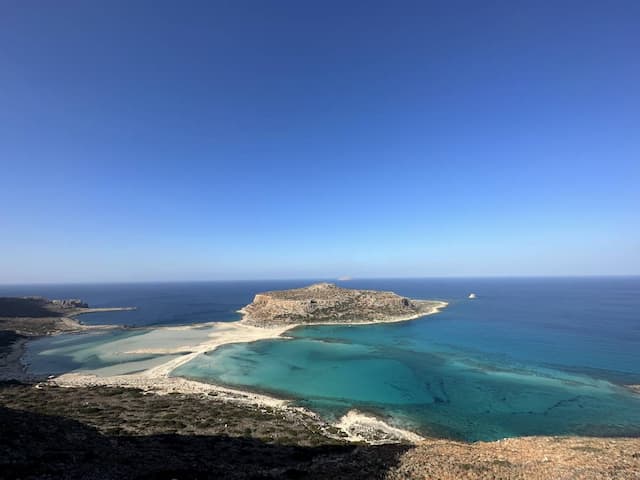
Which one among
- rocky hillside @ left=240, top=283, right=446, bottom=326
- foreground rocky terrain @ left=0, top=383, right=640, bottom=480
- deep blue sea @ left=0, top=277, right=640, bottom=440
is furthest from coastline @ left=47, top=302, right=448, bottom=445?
rocky hillside @ left=240, top=283, right=446, bottom=326

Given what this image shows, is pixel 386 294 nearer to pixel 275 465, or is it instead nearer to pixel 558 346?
pixel 558 346

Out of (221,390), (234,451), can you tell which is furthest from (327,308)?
(234,451)

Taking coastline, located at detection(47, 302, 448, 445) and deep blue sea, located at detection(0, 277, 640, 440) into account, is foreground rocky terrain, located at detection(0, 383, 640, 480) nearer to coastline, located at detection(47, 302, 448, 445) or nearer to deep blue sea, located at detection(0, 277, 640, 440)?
coastline, located at detection(47, 302, 448, 445)

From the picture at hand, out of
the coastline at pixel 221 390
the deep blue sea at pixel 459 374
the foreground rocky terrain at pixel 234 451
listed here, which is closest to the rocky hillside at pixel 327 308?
the deep blue sea at pixel 459 374

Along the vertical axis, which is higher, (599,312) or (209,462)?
(209,462)

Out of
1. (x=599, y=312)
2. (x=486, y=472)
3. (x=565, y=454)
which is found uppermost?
(x=486, y=472)

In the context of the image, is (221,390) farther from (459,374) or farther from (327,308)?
(327,308)

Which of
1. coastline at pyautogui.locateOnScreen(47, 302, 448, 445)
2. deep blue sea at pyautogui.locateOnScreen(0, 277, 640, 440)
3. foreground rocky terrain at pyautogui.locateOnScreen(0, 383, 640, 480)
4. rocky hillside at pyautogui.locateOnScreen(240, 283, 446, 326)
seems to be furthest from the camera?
rocky hillside at pyautogui.locateOnScreen(240, 283, 446, 326)

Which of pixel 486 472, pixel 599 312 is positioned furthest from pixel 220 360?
pixel 599 312
